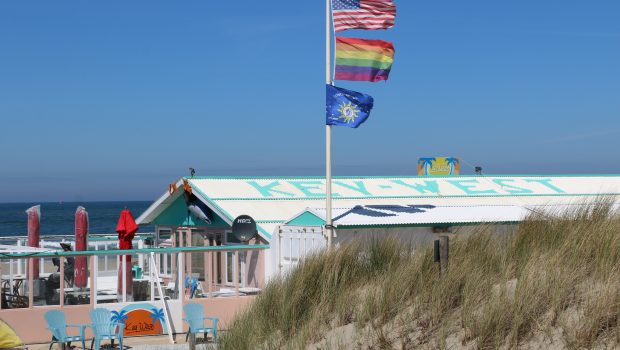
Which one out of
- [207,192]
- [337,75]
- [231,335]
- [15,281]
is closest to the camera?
[231,335]

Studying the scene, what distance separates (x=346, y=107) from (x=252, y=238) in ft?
16.0

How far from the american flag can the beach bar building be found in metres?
3.51

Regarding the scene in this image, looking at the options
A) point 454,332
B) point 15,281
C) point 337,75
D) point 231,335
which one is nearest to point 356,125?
point 337,75

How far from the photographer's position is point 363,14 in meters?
15.5

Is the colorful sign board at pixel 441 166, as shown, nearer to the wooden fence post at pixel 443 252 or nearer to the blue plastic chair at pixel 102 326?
the blue plastic chair at pixel 102 326

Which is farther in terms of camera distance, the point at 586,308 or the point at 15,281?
the point at 15,281

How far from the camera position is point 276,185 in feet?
73.9

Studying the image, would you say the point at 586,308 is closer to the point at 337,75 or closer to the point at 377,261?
the point at 377,261

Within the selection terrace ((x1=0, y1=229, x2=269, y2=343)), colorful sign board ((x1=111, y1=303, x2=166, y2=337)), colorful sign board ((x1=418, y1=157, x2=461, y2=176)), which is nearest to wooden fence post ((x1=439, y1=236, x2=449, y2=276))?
terrace ((x1=0, y1=229, x2=269, y2=343))

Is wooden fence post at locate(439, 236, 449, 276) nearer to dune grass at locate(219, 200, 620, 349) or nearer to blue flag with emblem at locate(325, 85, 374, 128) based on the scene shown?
dune grass at locate(219, 200, 620, 349)

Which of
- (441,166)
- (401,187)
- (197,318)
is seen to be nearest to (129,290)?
(197,318)

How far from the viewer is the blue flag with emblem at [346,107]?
15.4 m

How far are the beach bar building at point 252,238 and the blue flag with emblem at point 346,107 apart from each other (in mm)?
1953

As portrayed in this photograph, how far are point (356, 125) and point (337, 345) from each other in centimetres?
676
